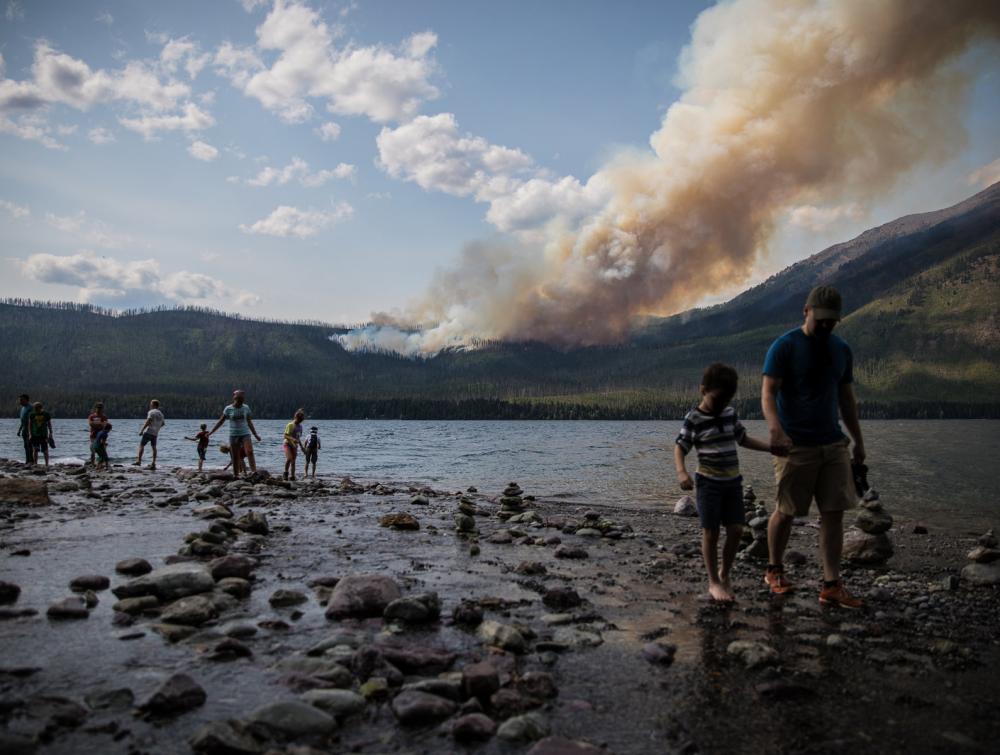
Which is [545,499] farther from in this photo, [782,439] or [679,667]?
[679,667]

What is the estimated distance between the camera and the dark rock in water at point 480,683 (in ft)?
16.7

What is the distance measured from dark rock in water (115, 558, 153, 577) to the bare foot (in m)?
8.37

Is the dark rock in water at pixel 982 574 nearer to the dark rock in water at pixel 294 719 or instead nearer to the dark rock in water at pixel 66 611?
the dark rock in water at pixel 294 719

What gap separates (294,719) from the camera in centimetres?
446

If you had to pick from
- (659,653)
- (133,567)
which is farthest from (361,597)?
(133,567)

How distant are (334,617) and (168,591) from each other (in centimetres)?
235

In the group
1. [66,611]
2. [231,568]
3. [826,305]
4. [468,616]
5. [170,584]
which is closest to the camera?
[66,611]

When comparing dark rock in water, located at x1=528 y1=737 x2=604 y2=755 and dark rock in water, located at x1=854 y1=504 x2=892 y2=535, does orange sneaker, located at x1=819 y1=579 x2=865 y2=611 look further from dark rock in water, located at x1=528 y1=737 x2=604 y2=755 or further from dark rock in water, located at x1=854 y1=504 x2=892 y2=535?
dark rock in water, located at x1=528 y1=737 x2=604 y2=755

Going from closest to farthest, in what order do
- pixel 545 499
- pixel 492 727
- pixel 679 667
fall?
pixel 492 727, pixel 679 667, pixel 545 499

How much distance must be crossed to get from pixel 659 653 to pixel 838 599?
3.54 m

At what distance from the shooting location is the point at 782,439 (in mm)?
7938

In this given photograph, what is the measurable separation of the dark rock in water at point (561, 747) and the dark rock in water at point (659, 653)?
195 centimetres

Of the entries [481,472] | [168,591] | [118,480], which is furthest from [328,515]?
[481,472]

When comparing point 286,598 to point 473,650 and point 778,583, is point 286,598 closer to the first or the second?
point 473,650
